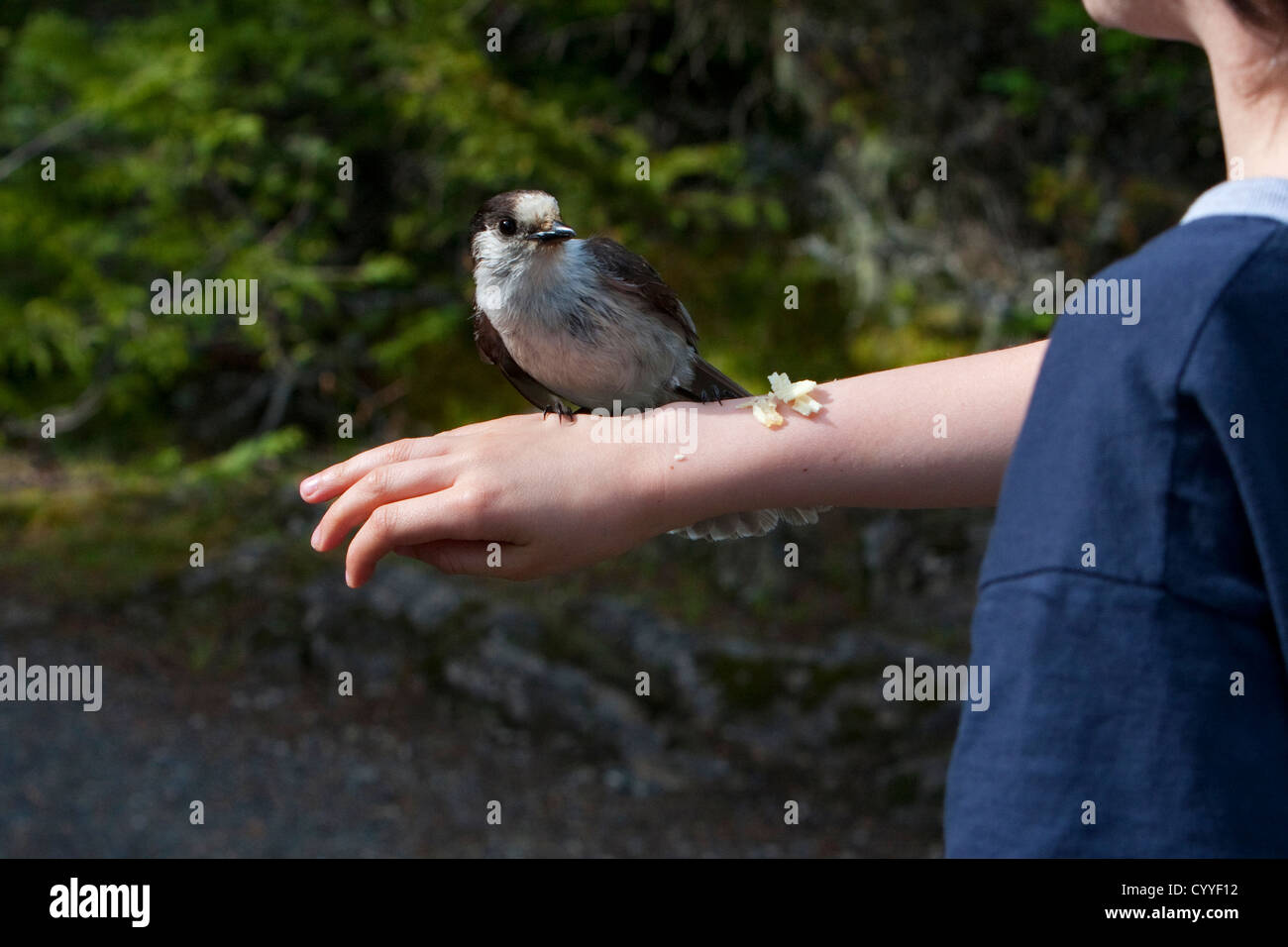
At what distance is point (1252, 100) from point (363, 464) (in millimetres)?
1368

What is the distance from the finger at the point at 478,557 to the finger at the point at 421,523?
0.18ft

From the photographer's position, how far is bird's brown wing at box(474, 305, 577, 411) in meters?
2.89

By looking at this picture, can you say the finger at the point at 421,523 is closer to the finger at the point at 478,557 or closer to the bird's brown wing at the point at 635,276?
the finger at the point at 478,557

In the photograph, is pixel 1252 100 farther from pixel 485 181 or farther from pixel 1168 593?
pixel 485 181

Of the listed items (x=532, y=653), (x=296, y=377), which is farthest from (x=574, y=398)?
(x=296, y=377)

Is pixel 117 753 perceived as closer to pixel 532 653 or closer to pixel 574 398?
pixel 532 653

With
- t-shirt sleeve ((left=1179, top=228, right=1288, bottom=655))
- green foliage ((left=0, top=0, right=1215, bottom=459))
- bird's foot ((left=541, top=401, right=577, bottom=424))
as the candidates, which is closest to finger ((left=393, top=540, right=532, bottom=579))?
bird's foot ((left=541, top=401, right=577, bottom=424))

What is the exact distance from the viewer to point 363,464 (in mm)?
1895

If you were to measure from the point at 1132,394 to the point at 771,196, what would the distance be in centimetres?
666

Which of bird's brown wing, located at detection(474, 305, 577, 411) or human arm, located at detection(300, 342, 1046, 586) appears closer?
human arm, located at detection(300, 342, 1046, 586)

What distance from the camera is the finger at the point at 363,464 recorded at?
1901 millimetres

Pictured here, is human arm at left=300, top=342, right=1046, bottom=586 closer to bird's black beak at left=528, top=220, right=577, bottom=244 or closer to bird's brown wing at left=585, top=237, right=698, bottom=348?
bird's black beak at left=528, top=220, right=577, bottom=244

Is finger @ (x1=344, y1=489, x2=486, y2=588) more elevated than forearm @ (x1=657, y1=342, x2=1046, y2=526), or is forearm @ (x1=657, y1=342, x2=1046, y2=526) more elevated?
forearm @ (x1=657, y1=342, x2=1046, y2=526)

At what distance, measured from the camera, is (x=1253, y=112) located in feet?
3.90
